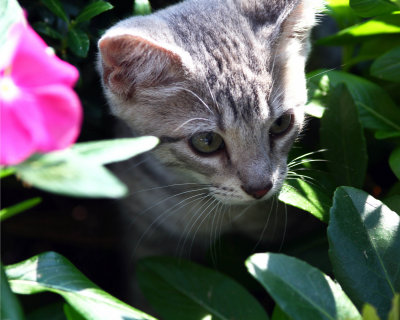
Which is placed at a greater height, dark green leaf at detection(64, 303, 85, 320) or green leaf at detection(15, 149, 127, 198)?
green leaf at detection(15, 149, 127, 198)

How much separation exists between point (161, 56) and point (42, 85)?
0.74m

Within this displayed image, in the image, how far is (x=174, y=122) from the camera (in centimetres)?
165

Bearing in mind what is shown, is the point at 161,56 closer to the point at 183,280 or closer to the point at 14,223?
the point at 183,280

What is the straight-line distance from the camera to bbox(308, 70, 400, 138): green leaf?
1630 mm

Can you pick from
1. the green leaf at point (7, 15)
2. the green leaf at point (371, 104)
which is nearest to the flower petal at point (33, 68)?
the green leaf at point (7, 15)

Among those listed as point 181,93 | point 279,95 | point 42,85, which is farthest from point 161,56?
point 42,85

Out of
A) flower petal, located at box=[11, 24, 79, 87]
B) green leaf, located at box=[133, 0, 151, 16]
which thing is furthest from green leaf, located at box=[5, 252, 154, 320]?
green leaf, located at box=[133, 0, 151, 16]

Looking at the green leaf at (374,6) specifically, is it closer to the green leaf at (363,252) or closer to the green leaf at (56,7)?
the green leaf at (363,252)

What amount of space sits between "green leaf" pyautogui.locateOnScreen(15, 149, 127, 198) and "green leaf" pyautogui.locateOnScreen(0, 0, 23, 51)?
0.37m

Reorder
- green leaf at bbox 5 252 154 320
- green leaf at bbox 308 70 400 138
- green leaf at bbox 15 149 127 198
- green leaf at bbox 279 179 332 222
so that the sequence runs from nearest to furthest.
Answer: green leaf at bbox 15 149 127 198 < green leaf at bbox 5 252 154 320 < green leaf at bbox 279 179 332 222 < green leaf at bbox 308 70 400 138

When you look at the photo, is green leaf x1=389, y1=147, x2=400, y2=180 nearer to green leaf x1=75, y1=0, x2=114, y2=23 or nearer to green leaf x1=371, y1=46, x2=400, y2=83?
green leaf x1=371, y1=46, x2=400, y2=83

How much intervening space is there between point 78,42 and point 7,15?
546 mm

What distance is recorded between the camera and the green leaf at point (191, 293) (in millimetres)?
1468

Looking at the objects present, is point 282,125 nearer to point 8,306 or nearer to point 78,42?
point 78,42
